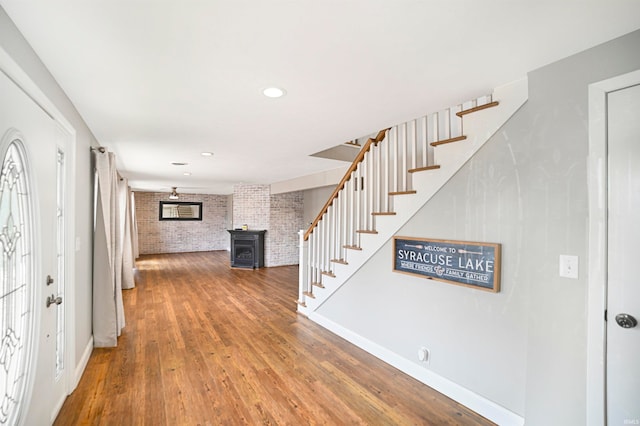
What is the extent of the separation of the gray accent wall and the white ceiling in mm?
279

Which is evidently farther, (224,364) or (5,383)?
(224,364)

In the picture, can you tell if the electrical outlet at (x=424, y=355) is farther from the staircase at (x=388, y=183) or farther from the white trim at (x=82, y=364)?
the white trim at (x=82, y=364)

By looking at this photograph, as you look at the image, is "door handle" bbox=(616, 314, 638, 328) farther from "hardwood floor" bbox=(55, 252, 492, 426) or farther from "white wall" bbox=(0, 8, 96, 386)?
"white wall" bbox=(0, 8, 96, 386)

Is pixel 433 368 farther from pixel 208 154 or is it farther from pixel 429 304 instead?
pixel 208 154

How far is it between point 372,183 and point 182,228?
32.1 ft

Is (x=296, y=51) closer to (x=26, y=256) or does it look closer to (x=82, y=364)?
(x=26, y=256)

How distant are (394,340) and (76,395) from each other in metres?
2.76

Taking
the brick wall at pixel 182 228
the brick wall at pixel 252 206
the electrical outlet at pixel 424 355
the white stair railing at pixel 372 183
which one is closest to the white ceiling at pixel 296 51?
the white stair railing at pixel 372 183

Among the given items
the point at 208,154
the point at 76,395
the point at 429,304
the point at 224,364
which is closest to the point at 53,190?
the point at 76,395

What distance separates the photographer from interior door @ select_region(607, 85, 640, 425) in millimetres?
1381

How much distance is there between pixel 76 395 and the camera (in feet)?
7.50

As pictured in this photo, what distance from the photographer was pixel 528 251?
1.80m

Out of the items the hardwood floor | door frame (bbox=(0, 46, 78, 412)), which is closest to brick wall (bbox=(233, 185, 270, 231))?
the hardwood floor

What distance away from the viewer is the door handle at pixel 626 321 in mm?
1373
